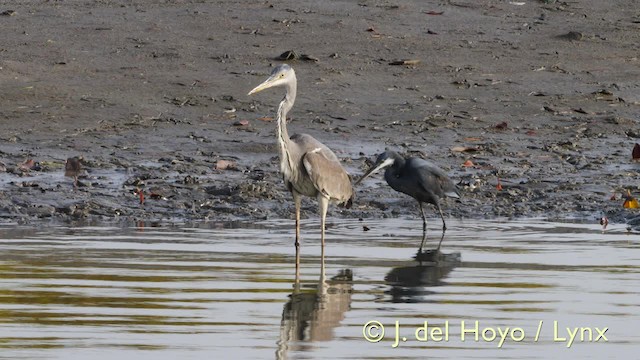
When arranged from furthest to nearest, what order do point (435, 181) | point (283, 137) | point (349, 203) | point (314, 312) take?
point (435, 181) < point (349, 203) < point (283, 137) < point (314, 312)

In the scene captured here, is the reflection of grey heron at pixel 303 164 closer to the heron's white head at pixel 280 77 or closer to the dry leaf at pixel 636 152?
the heron's white head at pixel 280 77

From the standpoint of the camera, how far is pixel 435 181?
1388 centimetres

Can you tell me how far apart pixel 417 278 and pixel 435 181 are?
3842mm

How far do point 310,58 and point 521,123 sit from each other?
8.21 feet

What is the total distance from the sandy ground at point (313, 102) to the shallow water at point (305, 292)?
1613 millimetres

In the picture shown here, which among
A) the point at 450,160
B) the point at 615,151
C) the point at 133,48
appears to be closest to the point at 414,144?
the point at 450,160

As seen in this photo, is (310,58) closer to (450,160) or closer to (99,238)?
(450,160)

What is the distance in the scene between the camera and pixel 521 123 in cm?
1761

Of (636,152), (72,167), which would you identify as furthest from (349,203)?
(636,152)

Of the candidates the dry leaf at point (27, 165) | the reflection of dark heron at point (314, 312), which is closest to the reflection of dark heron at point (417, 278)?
the reflection of dark heron at point (314, 312)

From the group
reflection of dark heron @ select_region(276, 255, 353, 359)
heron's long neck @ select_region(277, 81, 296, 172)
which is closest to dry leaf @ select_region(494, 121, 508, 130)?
heron's long neck @ select_region(277, 81, 296, 172)

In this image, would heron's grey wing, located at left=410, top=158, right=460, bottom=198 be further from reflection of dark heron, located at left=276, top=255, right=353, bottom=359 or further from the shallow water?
reflection of dark heron, located at left=276, top=255, right=353, bottom=359

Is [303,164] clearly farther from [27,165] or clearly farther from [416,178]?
[27,165]

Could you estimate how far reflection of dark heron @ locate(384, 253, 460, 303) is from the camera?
9.28 metres
